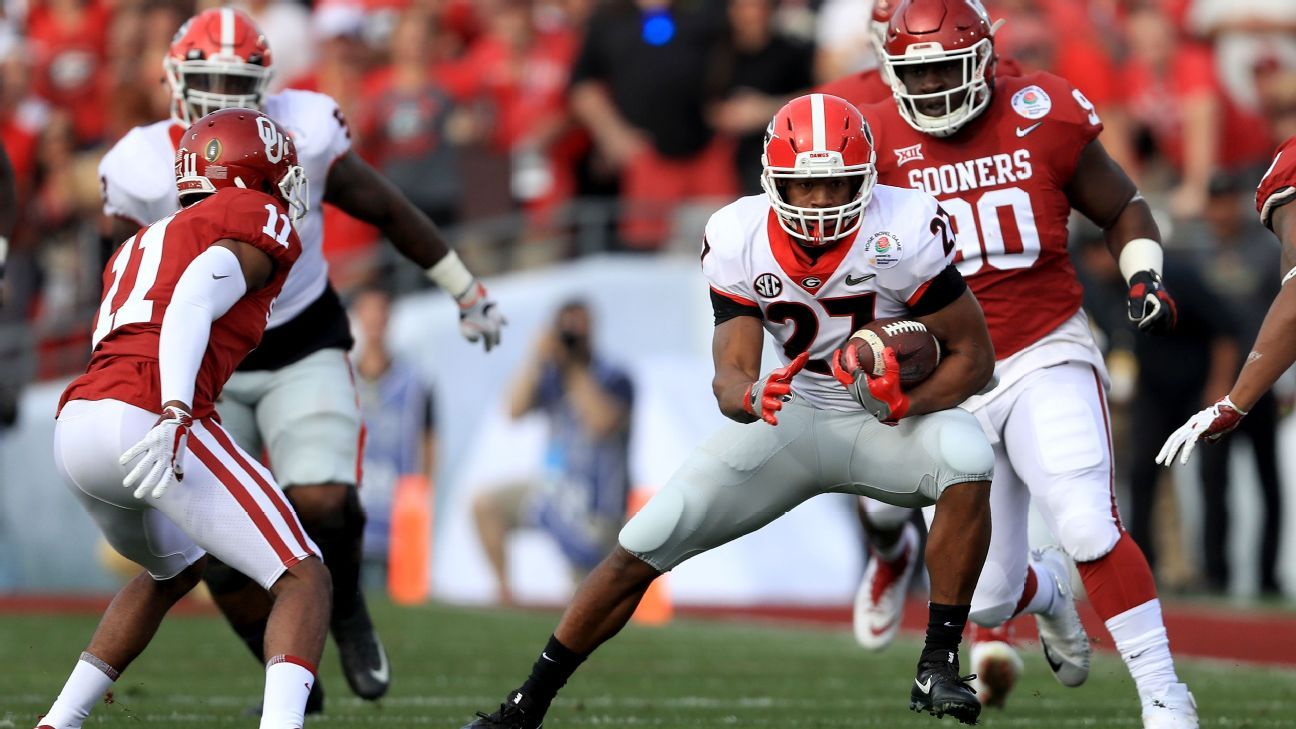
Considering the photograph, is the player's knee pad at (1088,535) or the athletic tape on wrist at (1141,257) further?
the athletic tape on wrist at (1141,257)

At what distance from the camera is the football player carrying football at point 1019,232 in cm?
549

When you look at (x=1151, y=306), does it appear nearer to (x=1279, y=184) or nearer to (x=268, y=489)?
(x=1279, y=184)

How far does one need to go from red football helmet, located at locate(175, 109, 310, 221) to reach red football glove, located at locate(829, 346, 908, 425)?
147 centimetres

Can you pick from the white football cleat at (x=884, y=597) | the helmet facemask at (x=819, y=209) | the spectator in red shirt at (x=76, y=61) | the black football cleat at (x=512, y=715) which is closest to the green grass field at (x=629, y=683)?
the white football cleat at (x=884, y=597)

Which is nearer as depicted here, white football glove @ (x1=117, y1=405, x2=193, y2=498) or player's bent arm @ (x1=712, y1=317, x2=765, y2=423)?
white football glove @ (x1=117, y1=405, x2=193, y2=498)

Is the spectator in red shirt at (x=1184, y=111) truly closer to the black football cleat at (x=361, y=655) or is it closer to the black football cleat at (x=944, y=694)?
the black football cleat at (x=361, y=655)

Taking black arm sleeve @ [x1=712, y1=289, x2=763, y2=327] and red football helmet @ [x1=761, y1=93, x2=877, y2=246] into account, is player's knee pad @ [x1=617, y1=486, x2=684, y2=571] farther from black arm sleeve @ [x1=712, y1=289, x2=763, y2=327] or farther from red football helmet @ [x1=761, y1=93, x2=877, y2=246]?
red football helmet @ [x1=761, y1=93, x2=877, y2=246]

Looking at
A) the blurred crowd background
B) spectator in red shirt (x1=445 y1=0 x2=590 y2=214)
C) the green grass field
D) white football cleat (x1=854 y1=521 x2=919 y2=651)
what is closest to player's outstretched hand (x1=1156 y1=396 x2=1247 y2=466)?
the green grass field

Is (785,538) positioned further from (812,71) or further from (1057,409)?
(1057,409)

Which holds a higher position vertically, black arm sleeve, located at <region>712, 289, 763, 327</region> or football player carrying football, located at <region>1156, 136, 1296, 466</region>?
black arm sleeve, located at <region>712, 289, 763, 327</region>

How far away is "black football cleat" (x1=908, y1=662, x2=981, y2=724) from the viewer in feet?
15.4

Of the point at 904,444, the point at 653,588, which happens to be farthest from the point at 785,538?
the point at 904,444

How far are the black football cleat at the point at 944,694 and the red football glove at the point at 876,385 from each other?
628 millimetres

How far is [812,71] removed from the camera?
37.1 ft
